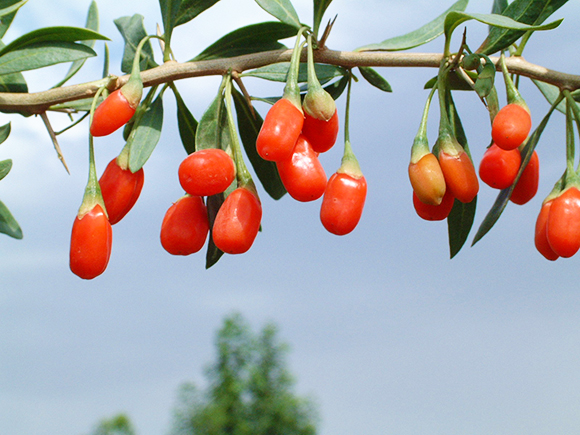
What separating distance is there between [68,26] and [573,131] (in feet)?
3.64

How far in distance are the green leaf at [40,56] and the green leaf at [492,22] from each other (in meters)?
0.75

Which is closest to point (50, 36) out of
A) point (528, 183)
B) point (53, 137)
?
point (53, 137)

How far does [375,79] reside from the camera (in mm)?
1411

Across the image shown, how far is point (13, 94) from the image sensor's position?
1.34m

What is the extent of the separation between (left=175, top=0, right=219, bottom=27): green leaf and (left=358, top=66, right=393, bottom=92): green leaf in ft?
1.31

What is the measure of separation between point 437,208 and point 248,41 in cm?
58

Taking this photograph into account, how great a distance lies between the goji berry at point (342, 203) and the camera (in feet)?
3.53

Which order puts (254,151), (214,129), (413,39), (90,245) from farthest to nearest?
1. (254,151)
2. (413,39)
3. (214,129)
4. (90,245)

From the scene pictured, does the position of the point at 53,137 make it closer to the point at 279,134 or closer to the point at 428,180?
the point at 279,134

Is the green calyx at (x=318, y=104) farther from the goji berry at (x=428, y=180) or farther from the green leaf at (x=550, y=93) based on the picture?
the green leaf at (x=550, y=93)

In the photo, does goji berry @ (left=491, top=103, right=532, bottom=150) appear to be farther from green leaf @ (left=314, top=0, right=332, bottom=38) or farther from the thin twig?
the thin twig

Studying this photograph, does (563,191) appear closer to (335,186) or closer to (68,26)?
(335,186)

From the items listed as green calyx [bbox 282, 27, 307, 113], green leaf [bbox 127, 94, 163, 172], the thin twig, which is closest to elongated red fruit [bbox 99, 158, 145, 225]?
green leaf [bbox 127, 94, 163, 172]

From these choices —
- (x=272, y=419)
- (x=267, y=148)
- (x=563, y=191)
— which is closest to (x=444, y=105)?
(x=563, y=191)
